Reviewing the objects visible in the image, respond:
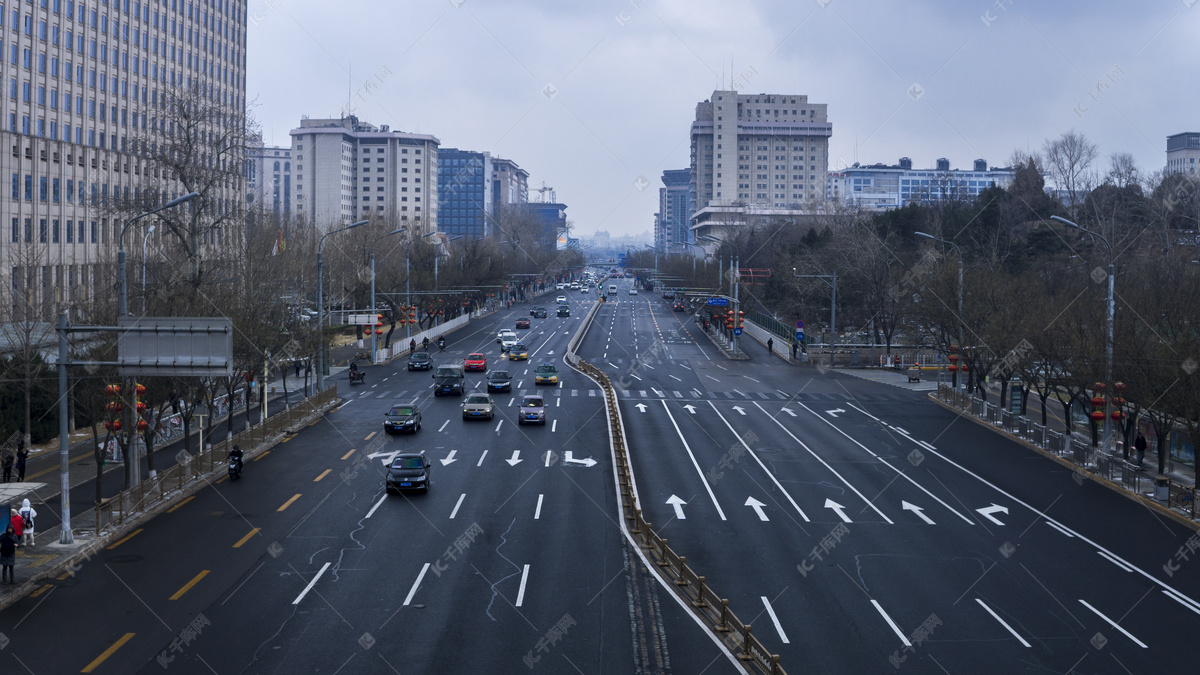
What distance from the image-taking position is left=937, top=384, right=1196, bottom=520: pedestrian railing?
28.3m

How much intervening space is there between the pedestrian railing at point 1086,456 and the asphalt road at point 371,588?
16121 millimetres

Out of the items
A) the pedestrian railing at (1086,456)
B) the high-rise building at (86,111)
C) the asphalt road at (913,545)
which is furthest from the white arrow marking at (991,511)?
the high-rise building at (86,111)

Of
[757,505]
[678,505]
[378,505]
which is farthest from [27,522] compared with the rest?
[757,505]

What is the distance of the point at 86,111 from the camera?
2990 inches

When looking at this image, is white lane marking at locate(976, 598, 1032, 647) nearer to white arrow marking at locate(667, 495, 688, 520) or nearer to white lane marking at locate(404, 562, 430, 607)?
white arrow marking at locate(667, 495, 688, 520)

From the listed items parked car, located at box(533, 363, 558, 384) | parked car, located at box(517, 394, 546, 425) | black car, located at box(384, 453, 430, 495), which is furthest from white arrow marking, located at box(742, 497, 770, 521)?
parked car, located at box(533, 363, 558, 384)

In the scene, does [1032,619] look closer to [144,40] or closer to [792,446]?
[792,446]

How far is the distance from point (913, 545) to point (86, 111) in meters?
73.7

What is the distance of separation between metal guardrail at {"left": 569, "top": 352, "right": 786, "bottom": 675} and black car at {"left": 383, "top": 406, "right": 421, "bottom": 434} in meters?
12.7

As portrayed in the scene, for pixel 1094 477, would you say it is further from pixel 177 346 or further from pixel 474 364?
pixel 474 364

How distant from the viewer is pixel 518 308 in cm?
14050

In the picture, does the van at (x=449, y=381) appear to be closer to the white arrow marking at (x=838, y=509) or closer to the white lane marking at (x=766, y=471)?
the white lane marking at (x=766, y=471)

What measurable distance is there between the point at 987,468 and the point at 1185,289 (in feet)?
33.5

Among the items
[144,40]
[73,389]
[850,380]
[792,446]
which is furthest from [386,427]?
[144,40]
